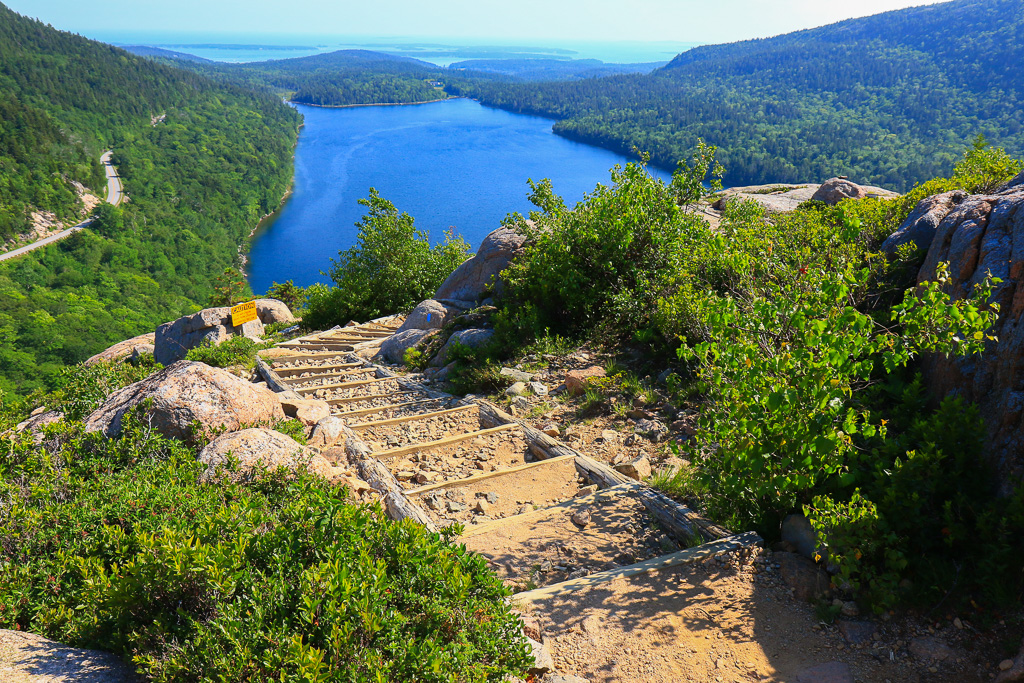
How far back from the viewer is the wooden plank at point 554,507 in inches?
175

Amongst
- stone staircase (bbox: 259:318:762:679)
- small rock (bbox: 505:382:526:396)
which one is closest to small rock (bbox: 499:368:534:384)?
small rock (bbox: 505:382:526:396)

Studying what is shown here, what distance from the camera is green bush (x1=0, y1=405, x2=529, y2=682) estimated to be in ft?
7.51

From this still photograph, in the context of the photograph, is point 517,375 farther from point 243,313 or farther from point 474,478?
point 243,313

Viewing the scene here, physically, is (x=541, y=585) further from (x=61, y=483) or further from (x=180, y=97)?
(x=180, y=97)

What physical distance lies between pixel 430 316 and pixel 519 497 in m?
7.85

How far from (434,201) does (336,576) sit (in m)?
77.4

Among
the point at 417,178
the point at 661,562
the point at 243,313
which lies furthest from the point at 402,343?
the point at 417,178

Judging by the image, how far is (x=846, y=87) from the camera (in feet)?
406

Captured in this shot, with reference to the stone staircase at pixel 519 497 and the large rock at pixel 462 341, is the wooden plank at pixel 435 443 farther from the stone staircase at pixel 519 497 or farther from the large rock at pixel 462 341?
the large rock at pixel 462 341

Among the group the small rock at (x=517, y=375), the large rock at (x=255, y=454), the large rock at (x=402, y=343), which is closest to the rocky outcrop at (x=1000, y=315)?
the small rock at (x=517, y=375)

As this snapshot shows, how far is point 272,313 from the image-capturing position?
21.8m

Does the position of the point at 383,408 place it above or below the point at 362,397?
above

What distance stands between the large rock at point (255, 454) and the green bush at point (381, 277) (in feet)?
43.8

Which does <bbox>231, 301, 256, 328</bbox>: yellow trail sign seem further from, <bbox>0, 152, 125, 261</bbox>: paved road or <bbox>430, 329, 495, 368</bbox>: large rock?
<bbox>0, 152, 125, 261</bbox>: paved road
